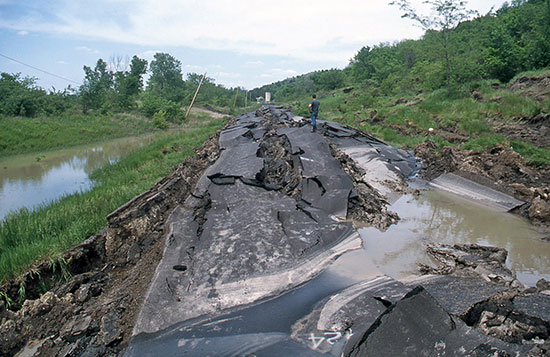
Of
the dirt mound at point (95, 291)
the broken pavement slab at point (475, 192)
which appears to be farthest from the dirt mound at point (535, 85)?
the dirt mound at point (95, 291)

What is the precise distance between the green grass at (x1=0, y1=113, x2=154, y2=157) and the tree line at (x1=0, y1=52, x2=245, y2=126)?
5.53 feet

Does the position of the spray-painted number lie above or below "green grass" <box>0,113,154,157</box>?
below

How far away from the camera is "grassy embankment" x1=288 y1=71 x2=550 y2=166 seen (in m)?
9.87

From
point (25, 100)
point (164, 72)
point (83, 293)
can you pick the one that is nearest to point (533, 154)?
point (83, 293)

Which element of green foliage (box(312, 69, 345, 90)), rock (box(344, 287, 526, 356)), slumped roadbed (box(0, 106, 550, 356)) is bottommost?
slumped roadbed (box(0, 106, 550, 356))

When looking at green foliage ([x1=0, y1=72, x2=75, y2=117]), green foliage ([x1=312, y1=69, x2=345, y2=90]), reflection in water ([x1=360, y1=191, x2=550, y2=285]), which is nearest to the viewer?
reflection in water ([x1=360, y1=191, x2=550, y2=285])

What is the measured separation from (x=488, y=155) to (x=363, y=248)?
5804 millimetres

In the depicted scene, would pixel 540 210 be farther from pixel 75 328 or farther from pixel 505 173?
pixel 75 328

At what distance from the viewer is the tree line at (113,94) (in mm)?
22406

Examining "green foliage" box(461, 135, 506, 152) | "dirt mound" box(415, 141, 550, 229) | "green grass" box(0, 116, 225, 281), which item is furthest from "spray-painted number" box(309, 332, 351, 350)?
"green foliage" box(461, 135, 506, 152)

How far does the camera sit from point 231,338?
274 cm

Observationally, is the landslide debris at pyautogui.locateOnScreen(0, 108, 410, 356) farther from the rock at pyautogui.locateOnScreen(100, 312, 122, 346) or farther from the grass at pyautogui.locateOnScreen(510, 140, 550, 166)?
the grass at pyautogui.locateOnScreen(510, 140, 550, 166)

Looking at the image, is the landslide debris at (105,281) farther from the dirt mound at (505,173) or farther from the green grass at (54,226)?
the dirt mound at (505,173)

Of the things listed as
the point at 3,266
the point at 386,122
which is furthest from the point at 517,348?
the point at 386,122
